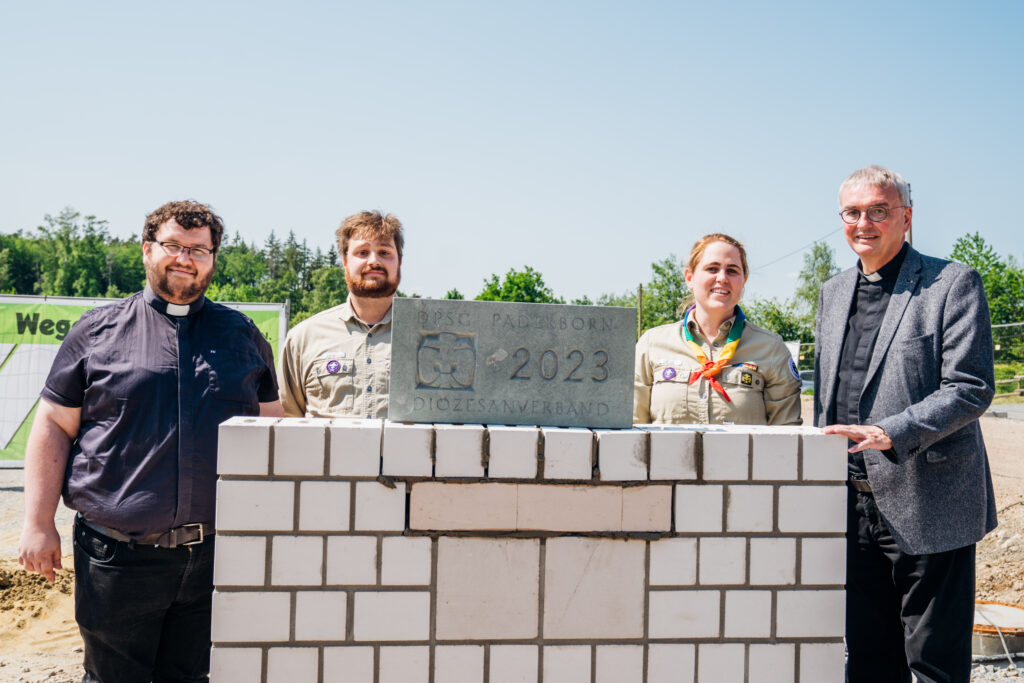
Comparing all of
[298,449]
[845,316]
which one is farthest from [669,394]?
[298,449]

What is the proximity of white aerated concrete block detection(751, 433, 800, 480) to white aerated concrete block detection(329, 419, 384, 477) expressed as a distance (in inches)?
45.5

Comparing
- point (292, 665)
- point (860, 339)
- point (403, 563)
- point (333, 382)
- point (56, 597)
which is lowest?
point (56, 597)

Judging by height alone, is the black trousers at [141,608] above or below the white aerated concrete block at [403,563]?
below

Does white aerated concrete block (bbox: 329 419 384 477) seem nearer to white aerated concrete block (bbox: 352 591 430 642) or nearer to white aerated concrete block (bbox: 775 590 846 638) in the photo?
white aerated concrete block (bbox: 352 591 430 642)

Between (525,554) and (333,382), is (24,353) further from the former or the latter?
(525,554)

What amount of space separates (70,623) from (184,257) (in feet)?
13.4

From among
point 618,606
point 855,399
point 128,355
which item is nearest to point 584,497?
point 618,606

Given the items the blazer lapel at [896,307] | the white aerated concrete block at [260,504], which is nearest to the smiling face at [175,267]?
the white aerated concrete block at [260,504]

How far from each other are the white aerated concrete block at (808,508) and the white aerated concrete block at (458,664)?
3.33 ft

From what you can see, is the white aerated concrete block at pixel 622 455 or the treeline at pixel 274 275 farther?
the treeline at pixel 274 275

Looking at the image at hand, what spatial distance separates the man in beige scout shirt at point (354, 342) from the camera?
374 cm

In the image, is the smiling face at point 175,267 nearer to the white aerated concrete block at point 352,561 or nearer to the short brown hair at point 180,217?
the short brown hair at point 180,217

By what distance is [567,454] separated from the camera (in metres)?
2.29

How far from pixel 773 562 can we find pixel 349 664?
1329 millimetres
